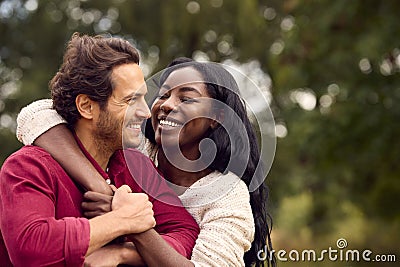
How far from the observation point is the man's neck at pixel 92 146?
3.03 meters

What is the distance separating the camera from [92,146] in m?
3.04

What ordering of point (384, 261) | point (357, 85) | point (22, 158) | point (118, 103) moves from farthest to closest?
point (357, 85), point (384, 261), point (118, 103), point (22, 158)

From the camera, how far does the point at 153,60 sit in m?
20.7

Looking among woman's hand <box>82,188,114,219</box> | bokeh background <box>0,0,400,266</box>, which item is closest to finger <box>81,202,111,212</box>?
woman's hand <box>82,188,114,219</box>

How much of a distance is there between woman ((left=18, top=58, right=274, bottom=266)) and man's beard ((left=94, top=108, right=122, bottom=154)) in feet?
0.78

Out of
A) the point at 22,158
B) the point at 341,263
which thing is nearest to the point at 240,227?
the point at 22,158

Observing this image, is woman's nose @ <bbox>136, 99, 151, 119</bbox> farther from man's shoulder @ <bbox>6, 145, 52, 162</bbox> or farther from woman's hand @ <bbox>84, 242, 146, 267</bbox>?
woman's hand @ <bbox>84, 242, 146, 267</bbox>

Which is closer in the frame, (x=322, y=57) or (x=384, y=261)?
(x=384, y=261)

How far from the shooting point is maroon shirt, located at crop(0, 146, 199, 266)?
2.59 meters

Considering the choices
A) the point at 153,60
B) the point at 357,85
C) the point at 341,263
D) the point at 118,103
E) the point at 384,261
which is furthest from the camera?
the point at 153,60

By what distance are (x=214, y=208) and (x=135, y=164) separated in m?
0.36

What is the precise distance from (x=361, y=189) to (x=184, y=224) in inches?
534

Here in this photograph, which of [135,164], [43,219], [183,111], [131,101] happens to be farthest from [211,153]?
[43,219]

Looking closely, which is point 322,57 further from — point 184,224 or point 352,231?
point 184,224
